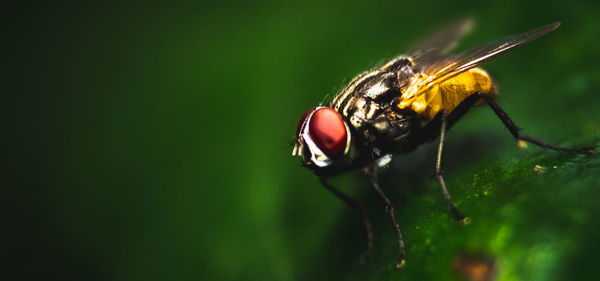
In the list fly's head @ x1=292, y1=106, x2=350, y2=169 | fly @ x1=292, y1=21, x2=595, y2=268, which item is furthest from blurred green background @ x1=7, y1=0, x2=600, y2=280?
fly's head @ x1=292, y1=106, x2=350, y2=169

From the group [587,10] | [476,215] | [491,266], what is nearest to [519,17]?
[587,10]

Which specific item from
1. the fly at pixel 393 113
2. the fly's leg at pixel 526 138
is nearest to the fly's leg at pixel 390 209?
the fly at pixel 393 113

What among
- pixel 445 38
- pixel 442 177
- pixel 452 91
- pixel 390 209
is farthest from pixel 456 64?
pixel 445 38

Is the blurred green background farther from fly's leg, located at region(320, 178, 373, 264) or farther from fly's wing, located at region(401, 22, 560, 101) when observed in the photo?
fly's wing, located at region(401, 22, 560, 101)

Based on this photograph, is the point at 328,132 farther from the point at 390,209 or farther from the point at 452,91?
the point at 452,91

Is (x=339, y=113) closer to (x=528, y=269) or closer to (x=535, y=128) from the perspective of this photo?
(x=535, y=128)

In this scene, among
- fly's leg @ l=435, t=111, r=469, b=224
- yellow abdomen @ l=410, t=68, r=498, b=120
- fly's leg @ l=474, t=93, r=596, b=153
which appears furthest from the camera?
yellow abdomen @ l=410, t=68, r=498, b=120
